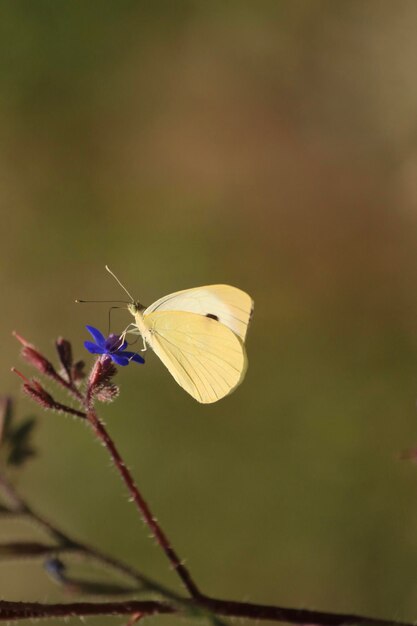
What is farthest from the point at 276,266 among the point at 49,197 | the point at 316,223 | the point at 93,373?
the point at 93,373

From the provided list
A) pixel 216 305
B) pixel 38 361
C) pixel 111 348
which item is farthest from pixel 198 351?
pixel 38 361

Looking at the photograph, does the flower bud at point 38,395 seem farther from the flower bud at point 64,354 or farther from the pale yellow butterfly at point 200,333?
the pale yellow butterfly at point 200,333

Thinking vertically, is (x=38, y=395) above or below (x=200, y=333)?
below

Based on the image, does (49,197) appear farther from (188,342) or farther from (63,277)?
(188,342)

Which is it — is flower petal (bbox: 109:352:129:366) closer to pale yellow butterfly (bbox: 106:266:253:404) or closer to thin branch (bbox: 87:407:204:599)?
thin branch (bbox: 87:407:204:599)

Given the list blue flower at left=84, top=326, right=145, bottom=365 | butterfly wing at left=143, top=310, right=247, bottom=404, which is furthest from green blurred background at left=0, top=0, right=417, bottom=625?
blue flower at left=84, top=326, right=145, bottom=365

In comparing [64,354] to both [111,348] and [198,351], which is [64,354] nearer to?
[111,348]
